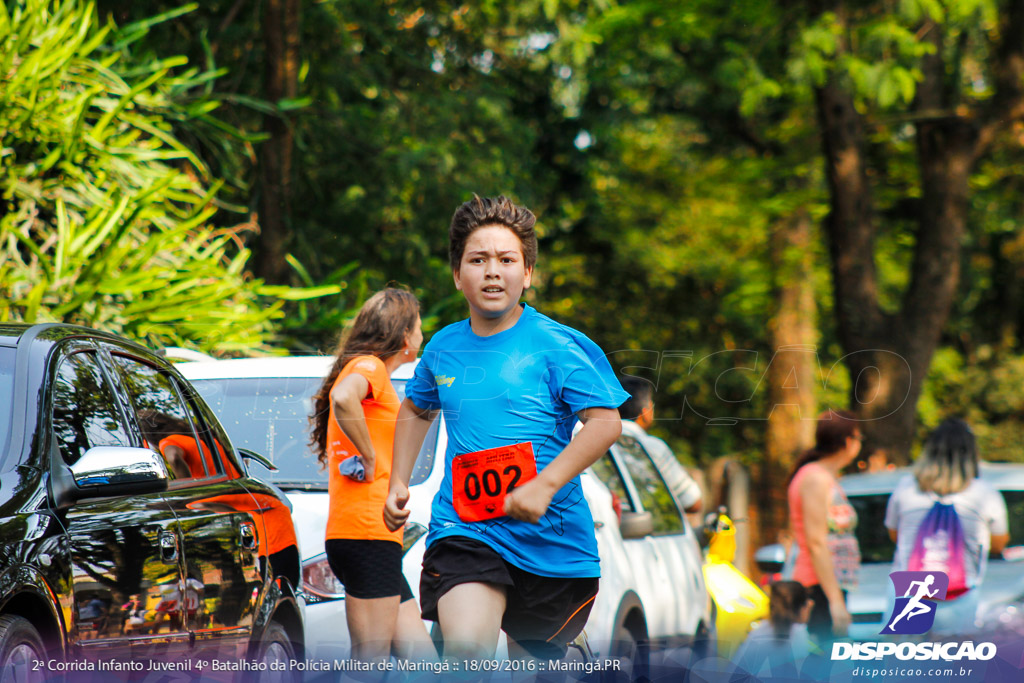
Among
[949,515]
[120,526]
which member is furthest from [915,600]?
[120,526]

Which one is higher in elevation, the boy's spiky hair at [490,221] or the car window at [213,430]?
the boy's spiky hair at [490,221]

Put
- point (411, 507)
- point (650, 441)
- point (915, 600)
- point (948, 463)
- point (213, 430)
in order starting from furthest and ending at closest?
1. point (650, 441)
2. point (948, 463)
3. point (915, 600)
4. point (411, 507)
5. point (213, 430)

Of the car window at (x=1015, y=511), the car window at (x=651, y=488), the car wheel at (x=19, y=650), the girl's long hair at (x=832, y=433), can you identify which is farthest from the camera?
the car window at (x=1015, y=511)

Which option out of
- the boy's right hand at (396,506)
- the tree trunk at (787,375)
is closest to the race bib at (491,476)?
the boy's right hand at (396,506)

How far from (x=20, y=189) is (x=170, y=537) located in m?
6.22

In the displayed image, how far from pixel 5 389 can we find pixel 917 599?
4.09 m

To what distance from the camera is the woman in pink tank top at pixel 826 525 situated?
6453 mm

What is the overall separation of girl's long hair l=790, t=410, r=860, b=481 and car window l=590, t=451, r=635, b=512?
1007mm

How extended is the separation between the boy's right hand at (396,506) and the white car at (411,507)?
101 cm

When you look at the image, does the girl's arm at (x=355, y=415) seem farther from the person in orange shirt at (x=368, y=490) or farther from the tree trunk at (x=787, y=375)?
the tree trunk at (x=787, y=375)

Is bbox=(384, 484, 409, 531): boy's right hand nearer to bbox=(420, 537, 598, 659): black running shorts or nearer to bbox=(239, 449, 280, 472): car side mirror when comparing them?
bbox=(420, 537, 598, 659): black running shorts

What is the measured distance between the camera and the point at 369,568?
15.5ft

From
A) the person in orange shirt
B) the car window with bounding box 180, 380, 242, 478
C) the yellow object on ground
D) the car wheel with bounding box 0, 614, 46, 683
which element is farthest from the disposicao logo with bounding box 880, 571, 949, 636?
the car wheel with bounding box 0, 614, 46, 683

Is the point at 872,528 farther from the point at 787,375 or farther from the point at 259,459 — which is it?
the point at 787,375
